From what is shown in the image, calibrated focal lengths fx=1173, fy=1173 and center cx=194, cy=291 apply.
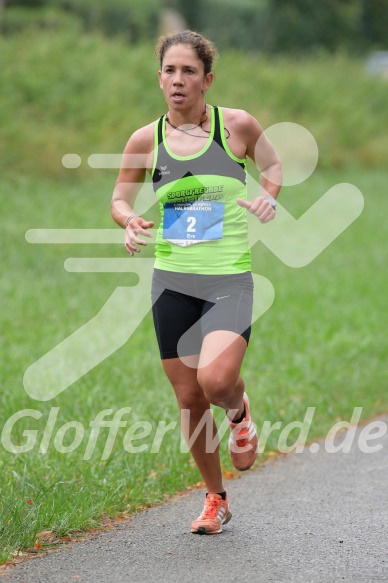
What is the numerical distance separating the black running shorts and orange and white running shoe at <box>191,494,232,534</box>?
781 millimetres

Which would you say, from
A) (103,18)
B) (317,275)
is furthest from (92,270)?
(103,18)

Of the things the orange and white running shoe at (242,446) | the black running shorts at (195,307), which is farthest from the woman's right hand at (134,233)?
the orange and white running shoe at (242,446)

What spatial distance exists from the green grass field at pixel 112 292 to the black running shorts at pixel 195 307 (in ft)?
3.38

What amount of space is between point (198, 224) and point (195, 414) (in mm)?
967

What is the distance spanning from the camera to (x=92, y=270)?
53.8 ft

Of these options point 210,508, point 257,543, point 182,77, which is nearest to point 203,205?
point 182,77

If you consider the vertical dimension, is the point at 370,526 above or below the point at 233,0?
below

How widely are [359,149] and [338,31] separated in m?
23.6

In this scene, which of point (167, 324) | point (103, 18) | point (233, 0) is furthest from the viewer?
point (233, 0)

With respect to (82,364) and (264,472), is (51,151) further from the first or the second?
(264,472)

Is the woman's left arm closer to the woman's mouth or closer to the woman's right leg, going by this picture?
the woman's mouth

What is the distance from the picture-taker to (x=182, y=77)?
5.60m

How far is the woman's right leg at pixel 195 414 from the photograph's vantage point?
227 inches

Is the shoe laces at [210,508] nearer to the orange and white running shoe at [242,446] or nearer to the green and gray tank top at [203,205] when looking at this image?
the orange and white running shoe at [242,446]
